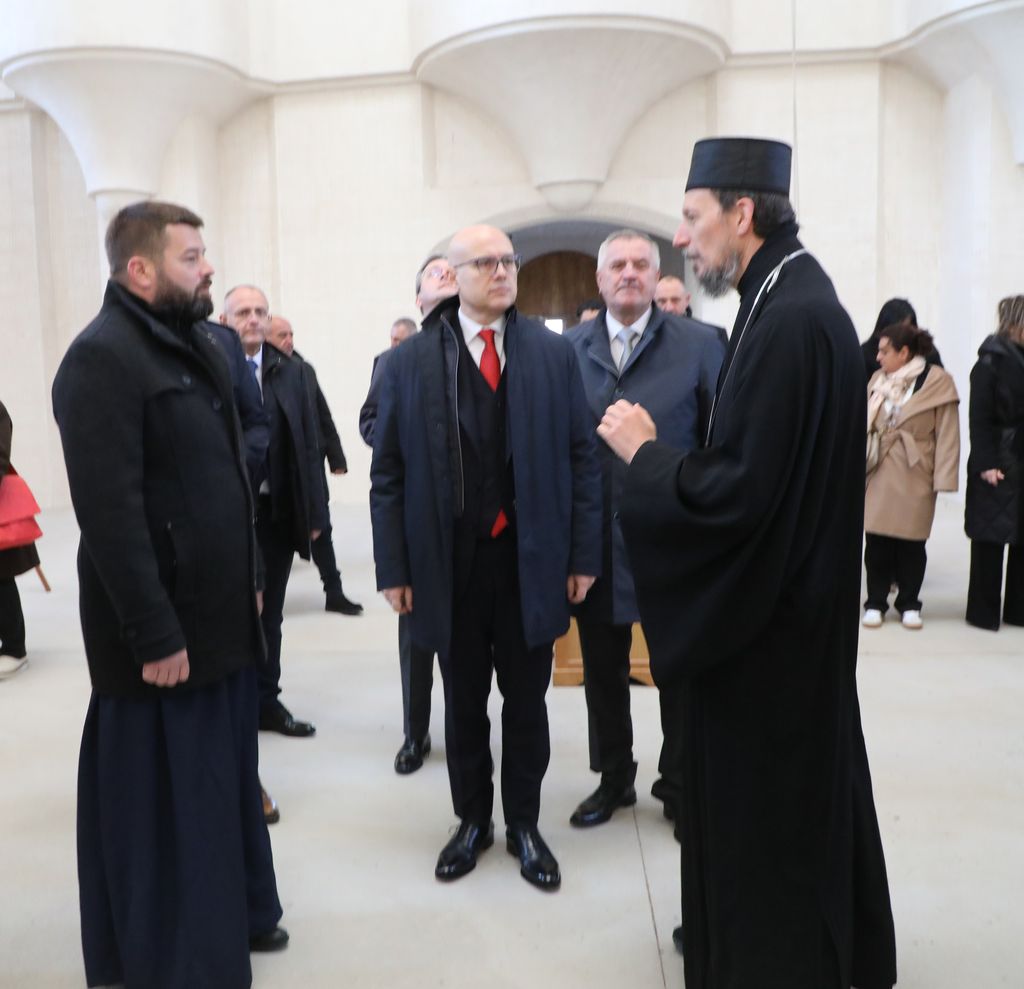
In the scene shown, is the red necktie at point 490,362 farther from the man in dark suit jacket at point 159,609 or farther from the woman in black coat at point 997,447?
the woman in black coat at point 997,447

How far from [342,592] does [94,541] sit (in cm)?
432

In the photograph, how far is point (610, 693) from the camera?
349cm

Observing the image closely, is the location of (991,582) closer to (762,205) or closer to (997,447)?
(997,447)

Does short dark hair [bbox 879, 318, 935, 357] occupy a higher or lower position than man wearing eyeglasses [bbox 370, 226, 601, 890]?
higher

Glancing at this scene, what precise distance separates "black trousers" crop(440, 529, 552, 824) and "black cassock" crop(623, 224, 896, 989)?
0.82 meters

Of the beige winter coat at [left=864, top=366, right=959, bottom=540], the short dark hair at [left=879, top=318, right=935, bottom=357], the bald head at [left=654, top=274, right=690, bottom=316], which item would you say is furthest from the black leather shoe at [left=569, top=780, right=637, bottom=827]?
the short dark hair at [left=879, top=318, right=935, bottom=357]

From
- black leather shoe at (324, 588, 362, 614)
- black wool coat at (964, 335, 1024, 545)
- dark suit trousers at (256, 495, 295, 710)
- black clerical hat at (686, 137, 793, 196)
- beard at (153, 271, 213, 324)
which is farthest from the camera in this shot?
black leather shoe at (324, 588, 362, 614)

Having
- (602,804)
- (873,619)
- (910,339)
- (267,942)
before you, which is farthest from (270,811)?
(910,339)

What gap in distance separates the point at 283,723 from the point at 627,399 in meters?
2.04

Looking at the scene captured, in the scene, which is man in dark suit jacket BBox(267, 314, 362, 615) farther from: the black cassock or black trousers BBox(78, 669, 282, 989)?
the black cassock

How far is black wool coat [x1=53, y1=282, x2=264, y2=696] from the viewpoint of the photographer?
88.6 inches

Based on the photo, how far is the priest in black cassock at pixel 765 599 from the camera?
2.02 meters

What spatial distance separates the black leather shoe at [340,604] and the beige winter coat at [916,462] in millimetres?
2986

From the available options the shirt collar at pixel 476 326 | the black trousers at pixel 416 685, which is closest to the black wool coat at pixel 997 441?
the black trousers at pixel 416 685
